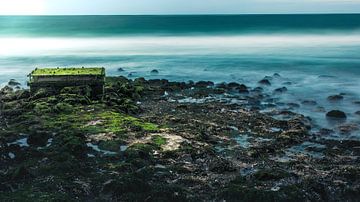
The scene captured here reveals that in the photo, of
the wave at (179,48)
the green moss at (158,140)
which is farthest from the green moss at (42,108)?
the wave at (179,48)

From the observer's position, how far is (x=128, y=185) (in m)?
22.3

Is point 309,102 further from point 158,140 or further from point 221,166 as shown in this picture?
point 221,166

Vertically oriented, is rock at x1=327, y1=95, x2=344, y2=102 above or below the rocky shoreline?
above

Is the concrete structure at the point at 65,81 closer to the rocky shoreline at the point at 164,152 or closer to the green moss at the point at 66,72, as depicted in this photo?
the green moss at the point at 66,72

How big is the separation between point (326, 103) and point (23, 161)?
103 ft

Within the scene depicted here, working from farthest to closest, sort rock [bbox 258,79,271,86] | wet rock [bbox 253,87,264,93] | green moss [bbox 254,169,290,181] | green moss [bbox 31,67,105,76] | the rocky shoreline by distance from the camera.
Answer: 1. rock [bbox 258,79,271,86]
2. wet rock [bbox 253,87,264,93]
3. green moss [bbox 31,67,105,76]
4. green moss [bbox 254,169,290,181]
5. the rocky shoreline

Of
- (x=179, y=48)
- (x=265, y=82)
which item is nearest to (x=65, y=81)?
(x=265, y=82)

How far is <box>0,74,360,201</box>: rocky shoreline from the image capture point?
22.3 m

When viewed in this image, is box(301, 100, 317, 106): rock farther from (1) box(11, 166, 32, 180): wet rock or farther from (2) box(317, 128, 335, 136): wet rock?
(1) box(11, 166, 32, 180): wet rock

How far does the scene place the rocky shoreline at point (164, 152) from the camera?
2227 centimetres

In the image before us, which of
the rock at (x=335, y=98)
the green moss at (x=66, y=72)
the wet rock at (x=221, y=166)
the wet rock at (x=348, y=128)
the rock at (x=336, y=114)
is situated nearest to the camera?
the wet rock at (x=221, y=166)

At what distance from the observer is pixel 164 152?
91.4 feet

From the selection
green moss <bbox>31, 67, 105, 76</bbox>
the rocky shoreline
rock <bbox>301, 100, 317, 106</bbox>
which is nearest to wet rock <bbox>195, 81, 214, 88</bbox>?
the rocky shoreline

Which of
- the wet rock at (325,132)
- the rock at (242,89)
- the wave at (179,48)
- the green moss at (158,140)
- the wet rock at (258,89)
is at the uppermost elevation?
the wave at (179,48)
